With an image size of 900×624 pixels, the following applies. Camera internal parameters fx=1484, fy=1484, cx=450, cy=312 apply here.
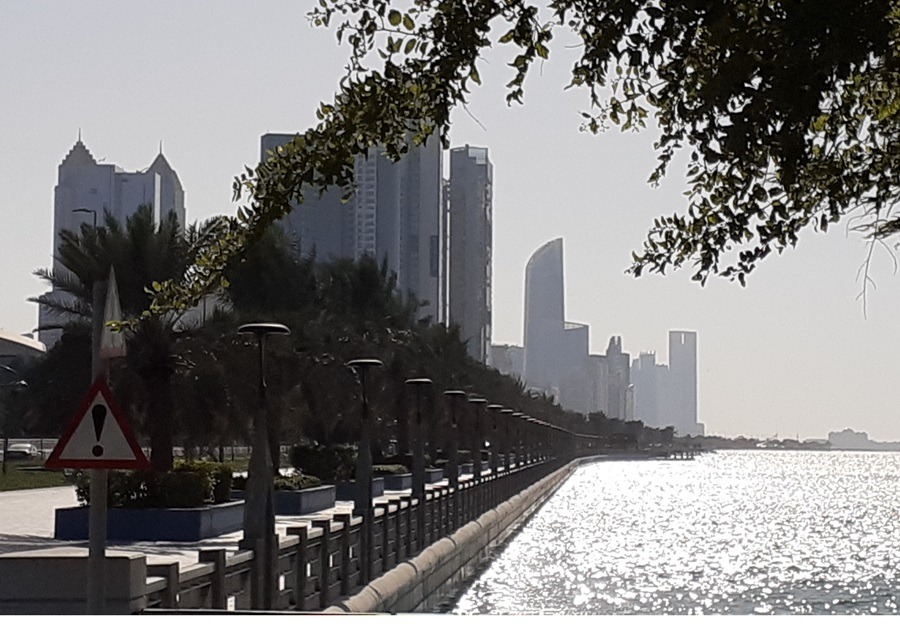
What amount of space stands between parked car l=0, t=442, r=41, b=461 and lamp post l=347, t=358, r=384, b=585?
48.5 m

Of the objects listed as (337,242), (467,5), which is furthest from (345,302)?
(467,5)

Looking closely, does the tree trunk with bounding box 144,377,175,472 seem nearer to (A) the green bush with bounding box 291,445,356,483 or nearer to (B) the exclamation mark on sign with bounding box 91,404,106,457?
(A) the green bush with bounding box 291,445,356,483

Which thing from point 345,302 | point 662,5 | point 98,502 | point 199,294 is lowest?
point 98,502

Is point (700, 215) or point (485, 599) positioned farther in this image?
point (485, 599)

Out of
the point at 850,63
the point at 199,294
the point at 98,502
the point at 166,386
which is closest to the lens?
the point at 850,63

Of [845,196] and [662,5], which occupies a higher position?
[662,5]

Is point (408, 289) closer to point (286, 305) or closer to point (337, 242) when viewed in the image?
point (337, 242)

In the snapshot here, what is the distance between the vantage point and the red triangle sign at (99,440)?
18.4 feet

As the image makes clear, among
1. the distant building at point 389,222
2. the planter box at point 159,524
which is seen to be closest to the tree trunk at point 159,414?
the planter box at point 159,524

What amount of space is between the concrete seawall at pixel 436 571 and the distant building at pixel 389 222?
7394 mm

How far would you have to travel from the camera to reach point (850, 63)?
2.93 meters

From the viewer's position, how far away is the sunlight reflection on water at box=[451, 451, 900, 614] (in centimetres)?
2509

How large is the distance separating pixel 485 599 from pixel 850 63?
843 inches

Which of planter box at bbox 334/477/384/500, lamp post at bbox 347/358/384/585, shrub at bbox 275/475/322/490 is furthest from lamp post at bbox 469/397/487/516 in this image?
lamp post at bbox 347/358/384/585
